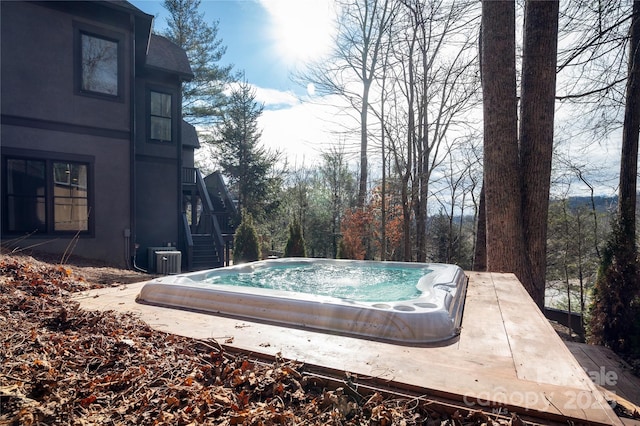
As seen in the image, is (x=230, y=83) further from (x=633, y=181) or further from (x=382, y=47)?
(x=633, y=181)

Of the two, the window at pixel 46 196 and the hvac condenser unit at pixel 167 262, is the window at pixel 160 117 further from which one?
the hvac condenser unit at pixel 167 262

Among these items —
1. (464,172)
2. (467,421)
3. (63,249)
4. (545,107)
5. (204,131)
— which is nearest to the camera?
(467,421)

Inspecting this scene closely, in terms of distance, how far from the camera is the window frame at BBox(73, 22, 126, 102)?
6.35 m

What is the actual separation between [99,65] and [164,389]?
23.9 feet

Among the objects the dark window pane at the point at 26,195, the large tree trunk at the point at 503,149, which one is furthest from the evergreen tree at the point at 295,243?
the large tree trunk at the point at 503,149

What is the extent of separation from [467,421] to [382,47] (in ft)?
31.7

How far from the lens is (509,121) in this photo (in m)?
4.32

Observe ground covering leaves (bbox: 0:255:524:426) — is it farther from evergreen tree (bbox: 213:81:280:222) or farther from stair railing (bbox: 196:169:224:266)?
evergreen tree (bbox: 213:81:280:222)

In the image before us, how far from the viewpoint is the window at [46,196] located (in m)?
5.82

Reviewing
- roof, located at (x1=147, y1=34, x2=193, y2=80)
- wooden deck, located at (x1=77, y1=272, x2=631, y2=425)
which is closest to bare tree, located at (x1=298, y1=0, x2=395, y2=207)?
roof, located at (x1=147, y1=34, x2=193, y2=80)

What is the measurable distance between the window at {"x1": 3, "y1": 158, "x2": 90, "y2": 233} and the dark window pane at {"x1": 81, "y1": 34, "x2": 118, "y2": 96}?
5.06 feet

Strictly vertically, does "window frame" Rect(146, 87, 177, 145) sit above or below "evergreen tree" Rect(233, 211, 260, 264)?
above

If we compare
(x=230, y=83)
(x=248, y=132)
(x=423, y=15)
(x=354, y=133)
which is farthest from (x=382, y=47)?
(x=230, y=83)

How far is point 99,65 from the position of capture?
21.9ft
